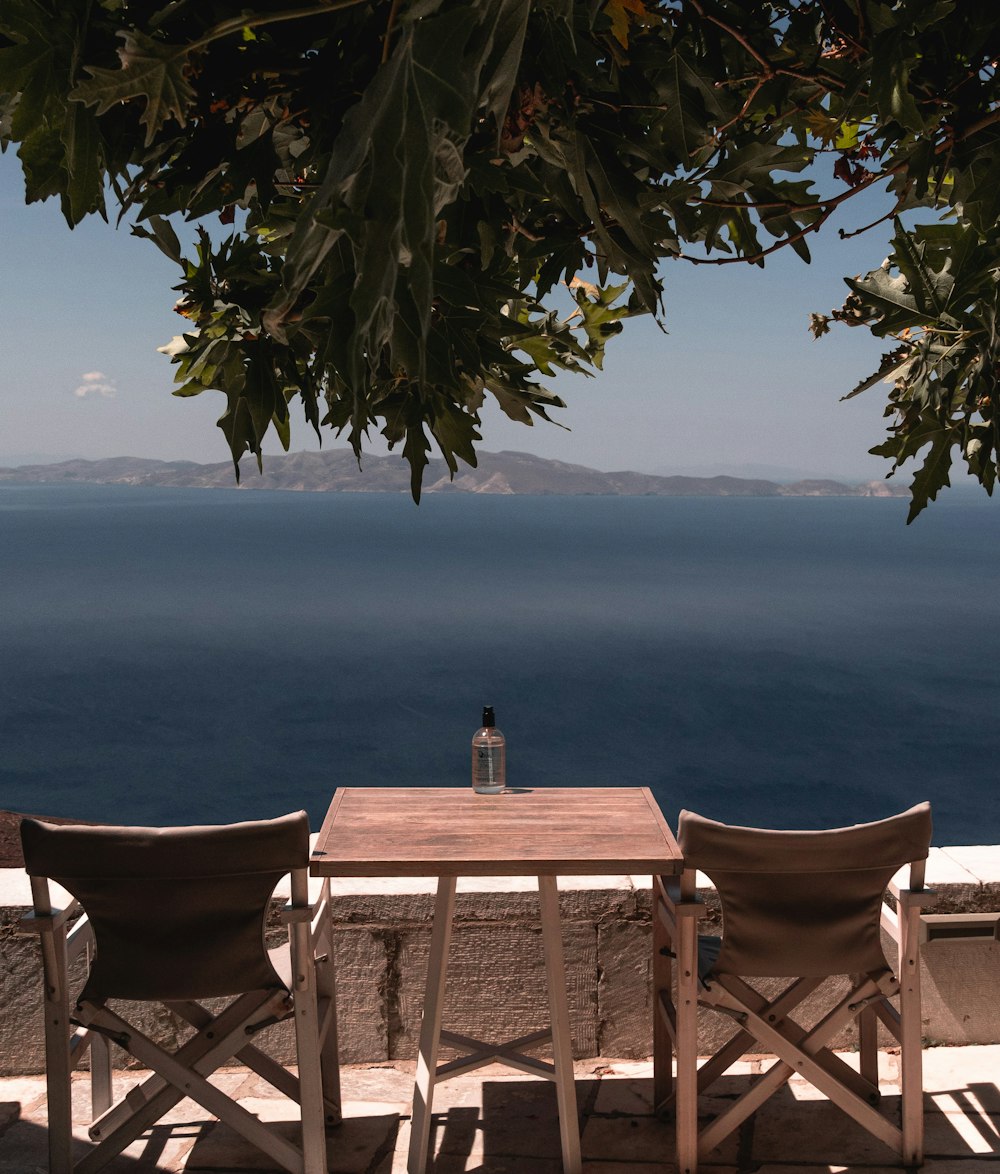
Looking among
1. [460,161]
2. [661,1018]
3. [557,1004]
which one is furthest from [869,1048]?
[460,161]

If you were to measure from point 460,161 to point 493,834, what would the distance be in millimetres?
2100

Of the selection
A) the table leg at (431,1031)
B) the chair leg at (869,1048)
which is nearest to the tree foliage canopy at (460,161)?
the table leg at (431,1031)

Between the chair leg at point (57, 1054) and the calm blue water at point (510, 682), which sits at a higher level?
the chair leg at point (57, 1054)

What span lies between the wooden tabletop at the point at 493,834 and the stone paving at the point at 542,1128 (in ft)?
2.25

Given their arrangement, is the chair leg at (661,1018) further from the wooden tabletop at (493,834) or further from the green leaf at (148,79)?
the green leaf at (148,79)

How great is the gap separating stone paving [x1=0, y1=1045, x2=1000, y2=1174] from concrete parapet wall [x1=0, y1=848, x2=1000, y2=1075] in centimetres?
8

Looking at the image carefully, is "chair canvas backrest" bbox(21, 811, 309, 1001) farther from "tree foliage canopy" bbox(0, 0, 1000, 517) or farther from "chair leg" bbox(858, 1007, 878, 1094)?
"chair leg" bbox(858, 1007, 878, 1094)

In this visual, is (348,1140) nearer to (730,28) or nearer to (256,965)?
(256,965)

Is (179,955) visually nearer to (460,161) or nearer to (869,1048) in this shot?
(869,1048)

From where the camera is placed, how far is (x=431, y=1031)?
2.61m

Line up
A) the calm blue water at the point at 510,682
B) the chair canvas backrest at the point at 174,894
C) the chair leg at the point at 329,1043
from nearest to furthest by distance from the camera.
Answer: the chair canvas backrest at the point at 174,894, the chair leg at the point at 329,1043, the calm blue water at the point at 510,682

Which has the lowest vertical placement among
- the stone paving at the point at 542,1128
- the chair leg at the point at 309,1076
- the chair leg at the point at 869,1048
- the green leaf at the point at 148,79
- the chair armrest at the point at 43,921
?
the stone paving at the point at 542,1128

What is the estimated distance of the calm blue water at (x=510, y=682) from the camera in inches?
1551

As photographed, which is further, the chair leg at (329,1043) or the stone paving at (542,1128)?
the chair leg at (329,1043)
